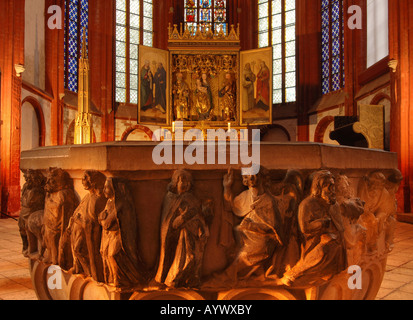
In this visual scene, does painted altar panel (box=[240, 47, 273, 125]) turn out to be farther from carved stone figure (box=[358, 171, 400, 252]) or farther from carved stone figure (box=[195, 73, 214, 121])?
carved stone figure (box=[358, 171, 400, 252])

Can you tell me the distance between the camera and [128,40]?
49.2 ft

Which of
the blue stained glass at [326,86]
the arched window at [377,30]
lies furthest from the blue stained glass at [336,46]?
Result: the arched window at [377,30]

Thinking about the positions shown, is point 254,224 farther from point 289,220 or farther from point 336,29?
point 336,29

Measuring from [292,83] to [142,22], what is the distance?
6426mm

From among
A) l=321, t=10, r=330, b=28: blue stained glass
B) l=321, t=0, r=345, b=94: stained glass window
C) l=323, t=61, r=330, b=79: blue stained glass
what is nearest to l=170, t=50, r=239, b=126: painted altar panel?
l=321, t=0, r=345, b=94: stained glass window

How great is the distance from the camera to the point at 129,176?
73.6 inches

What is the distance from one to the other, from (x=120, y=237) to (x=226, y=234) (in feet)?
1.71

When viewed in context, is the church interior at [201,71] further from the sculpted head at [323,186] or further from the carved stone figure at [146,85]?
the sculpted head at [323,186]

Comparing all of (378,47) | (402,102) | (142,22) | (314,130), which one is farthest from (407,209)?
(142,22)

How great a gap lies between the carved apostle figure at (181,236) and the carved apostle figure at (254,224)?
178mm

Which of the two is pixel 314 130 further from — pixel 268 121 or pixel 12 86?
pixel 12 86

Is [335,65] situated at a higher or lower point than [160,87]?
higher

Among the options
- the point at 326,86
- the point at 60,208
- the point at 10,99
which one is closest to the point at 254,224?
the point at 60,208

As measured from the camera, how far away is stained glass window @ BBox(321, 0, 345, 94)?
1329cm
